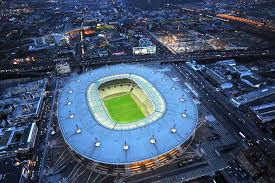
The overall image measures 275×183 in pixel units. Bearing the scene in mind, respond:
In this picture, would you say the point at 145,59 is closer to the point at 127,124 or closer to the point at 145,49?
the point at 145,49

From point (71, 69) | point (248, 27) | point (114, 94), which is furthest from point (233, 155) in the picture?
point (248, 27)

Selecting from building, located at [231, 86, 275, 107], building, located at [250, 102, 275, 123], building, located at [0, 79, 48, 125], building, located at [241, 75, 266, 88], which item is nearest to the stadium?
building, located at [0, 79, 48, 125]

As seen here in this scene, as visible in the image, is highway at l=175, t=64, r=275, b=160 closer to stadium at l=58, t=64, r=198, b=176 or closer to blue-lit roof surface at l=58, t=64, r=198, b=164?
stadium at l=58, t=64, r=198, b=176

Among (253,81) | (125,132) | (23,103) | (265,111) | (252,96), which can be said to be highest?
(125,132)

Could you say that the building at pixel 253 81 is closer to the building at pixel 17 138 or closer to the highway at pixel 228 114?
the highway at pixel 228 114

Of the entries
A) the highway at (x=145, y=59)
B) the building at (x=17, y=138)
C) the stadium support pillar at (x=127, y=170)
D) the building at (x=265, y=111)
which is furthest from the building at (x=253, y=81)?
the building at (x=17, y=138)

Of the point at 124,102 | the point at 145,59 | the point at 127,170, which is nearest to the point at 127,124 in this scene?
the point at 127,170
